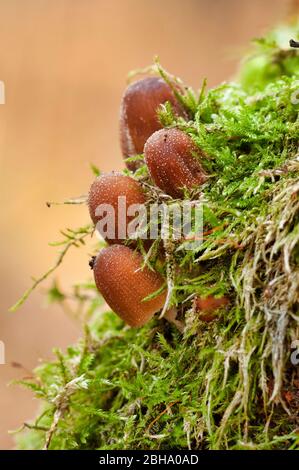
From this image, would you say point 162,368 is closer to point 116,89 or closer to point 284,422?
point 284,422

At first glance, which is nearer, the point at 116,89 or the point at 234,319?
the point at 234,319

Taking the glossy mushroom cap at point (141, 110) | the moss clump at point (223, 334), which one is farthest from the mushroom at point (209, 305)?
the glossy mushroom cap at point (141, 110)

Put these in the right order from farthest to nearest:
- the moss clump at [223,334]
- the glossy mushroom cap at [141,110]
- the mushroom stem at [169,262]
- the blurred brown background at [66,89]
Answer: the blurred brown background at [66,89], the glossy mushroom cap at [141,110], the mushroom stem at [169,262], the moss clump at [223,334]

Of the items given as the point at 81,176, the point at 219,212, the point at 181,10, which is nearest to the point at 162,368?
the point at 219,212

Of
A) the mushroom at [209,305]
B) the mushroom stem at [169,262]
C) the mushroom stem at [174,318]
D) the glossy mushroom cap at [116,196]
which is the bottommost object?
the mushroom stem at [174,318]

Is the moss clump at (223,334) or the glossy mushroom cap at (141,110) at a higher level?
the glossy mushroom cap at (141,110)

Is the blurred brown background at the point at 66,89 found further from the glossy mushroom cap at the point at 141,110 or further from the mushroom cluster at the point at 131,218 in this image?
the mushroom cluster at the point at 131,218

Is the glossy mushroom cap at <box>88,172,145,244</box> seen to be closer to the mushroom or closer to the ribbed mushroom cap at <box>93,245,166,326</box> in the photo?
the ribbed mushroom cap at <box>93,245,166,326</box>

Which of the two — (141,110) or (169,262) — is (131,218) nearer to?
(169,262)

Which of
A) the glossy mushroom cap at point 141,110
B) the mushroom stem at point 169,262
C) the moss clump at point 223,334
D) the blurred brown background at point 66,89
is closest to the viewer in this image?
the moss clump at point 223,334
